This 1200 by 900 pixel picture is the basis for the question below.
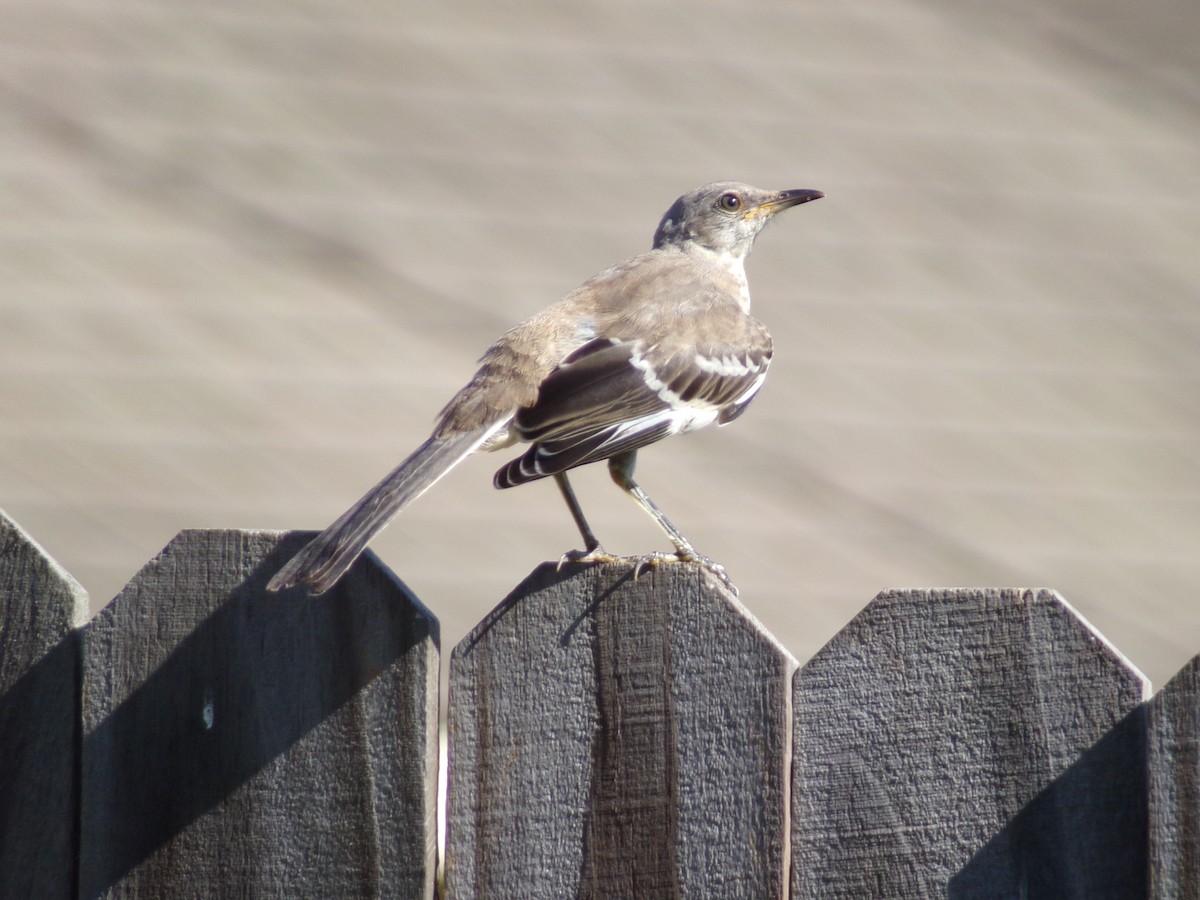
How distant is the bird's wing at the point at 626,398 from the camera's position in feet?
11.0

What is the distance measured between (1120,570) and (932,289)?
1651 mm

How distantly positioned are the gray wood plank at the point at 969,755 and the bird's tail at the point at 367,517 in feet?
2.72

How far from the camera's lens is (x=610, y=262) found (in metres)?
6.80

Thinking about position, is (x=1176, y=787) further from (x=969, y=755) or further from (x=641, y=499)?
(x=641, y=499)

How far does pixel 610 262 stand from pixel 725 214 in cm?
142

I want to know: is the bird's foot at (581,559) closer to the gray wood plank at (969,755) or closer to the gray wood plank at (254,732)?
the gray wood plank at (254,732)

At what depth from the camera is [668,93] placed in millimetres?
7184

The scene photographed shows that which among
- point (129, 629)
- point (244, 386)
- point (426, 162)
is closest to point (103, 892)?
point (129, 629)

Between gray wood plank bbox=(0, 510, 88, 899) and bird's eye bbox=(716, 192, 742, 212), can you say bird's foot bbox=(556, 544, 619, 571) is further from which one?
bird's eye bbox=(716, 192, 742, 212)

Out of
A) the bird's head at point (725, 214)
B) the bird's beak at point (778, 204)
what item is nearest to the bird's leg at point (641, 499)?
the bird's head at point (725, 214)

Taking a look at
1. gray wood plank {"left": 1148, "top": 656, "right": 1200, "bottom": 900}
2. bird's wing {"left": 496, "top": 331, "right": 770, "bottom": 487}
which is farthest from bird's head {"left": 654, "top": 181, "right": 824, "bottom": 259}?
gray wood plank {"left": 1148, "top": 656, "right": 1200, "bottom": 900}

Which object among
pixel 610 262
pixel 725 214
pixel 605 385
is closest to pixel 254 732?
pixel 605 385

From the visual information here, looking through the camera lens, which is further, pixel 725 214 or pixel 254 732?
pixel 725 214

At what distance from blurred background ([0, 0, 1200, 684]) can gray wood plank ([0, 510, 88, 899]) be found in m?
3.04
